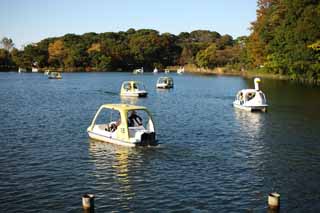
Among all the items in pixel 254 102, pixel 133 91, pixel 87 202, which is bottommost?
pixel 87 202

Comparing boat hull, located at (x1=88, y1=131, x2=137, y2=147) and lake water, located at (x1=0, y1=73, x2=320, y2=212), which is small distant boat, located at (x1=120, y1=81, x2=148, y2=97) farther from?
boat hull, located at (x1=88, y1=131, x2=137, y2=147)

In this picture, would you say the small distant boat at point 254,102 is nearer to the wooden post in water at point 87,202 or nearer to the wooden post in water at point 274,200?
the wooden post in water at point 274,200

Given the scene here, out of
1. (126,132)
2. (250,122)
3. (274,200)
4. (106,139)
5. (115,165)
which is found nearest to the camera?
(274,200)

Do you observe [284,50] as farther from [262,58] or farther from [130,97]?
[130,97]

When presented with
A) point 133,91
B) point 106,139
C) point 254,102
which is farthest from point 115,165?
point 133,91

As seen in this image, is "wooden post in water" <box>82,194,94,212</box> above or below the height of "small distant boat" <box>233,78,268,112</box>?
below

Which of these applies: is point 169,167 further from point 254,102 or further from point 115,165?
point 254,102

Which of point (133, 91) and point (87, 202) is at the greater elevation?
point (133, 91)

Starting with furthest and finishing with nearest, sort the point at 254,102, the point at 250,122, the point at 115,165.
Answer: the point at 254,102, the point at 250,122, the point at 115,165

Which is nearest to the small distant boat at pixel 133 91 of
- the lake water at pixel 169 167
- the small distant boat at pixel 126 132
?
the lake water at pixel 169 167

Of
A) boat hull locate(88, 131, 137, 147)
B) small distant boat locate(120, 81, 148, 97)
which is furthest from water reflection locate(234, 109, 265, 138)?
small distant boat locate(120, 81, 148, 97)

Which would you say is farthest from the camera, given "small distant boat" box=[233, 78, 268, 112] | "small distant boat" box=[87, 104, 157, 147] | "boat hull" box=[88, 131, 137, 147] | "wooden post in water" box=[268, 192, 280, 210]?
"small distant boat" box=[233, 78, 268, 112]

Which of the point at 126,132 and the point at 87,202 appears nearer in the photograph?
the point at 87,202

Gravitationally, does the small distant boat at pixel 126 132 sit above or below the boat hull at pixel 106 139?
above
